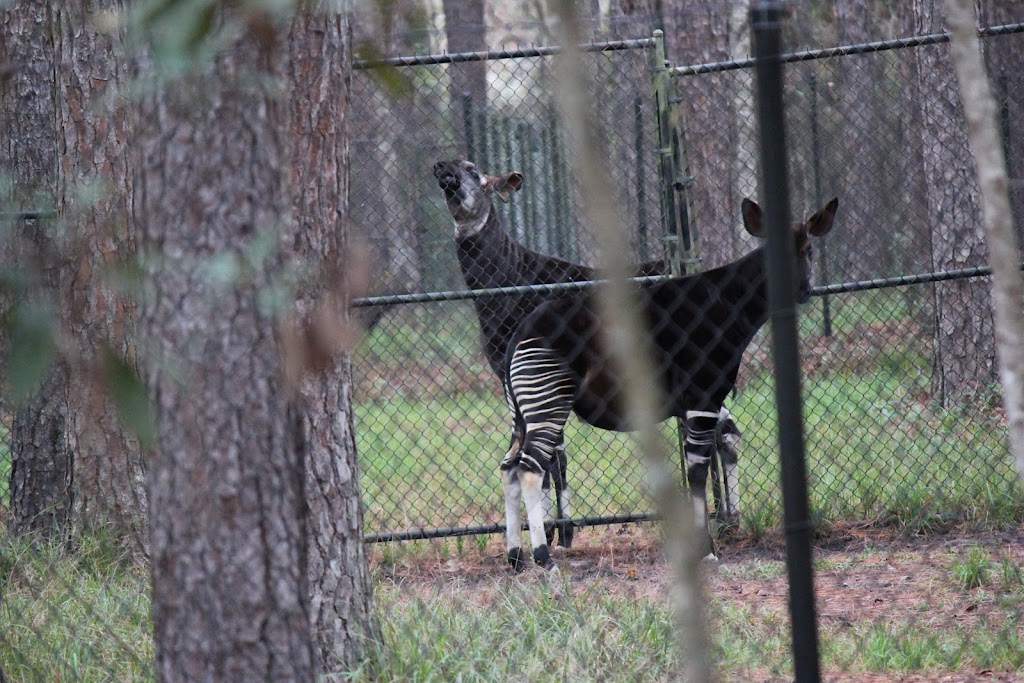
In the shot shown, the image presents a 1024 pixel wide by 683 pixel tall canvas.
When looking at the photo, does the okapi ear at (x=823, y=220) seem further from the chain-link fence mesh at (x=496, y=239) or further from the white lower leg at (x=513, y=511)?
the white lower leg at (x=513, y=511)

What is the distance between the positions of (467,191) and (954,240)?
3.42 m

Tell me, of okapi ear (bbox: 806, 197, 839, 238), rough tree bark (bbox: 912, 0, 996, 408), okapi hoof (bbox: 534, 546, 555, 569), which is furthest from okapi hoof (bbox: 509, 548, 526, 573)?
rough tree bark (bbox: 912, 0, 996, 408)

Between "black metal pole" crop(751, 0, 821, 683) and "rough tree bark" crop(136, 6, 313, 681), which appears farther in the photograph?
"black metal pole" crop(751, 0, 821, 683)

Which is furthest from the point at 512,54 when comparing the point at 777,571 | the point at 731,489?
the point at 777,571

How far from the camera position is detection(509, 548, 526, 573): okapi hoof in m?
5.44

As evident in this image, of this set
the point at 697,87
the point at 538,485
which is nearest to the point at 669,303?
the point at 538,485

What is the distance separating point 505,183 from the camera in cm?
659

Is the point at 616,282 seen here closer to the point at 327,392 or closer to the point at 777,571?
the point at 327,392

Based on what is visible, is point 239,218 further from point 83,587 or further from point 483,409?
point 483,409

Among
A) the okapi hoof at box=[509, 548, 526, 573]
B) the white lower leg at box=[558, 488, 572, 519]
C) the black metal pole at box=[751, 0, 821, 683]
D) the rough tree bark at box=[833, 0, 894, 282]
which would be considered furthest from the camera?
the rough tree bark at box=[833, 0, 894, 282]

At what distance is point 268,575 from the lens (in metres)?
1.95

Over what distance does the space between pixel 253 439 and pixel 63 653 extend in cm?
221

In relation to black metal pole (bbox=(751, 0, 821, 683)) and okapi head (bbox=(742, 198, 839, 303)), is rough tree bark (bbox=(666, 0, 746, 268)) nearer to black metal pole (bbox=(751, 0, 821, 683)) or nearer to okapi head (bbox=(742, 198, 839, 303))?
okapi head (bbox=(742, 198, 839, 303))

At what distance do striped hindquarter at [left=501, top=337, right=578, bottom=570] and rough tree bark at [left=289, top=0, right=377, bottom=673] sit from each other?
6.98ft
